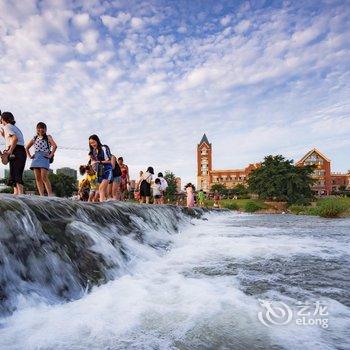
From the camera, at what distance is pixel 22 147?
702 centimetres

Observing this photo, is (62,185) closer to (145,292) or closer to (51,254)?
(51,254)

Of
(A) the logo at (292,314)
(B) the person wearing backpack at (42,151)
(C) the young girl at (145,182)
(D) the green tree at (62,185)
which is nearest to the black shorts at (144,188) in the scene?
(C) the young girl at (145,182)

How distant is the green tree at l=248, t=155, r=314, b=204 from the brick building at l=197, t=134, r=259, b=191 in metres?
52.3

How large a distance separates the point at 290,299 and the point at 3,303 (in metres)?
2.20

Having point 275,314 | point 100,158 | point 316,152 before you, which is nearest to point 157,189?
point 100,158

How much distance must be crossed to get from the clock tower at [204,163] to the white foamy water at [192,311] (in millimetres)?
110223

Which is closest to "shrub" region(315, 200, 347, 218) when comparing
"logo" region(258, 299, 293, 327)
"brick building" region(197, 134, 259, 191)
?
"logo" region(258, 299, 293, 327)

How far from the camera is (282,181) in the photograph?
4625 centimetres

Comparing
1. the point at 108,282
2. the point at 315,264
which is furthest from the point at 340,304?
the point at 108,282

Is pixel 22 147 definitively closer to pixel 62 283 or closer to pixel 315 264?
pixel 62 283

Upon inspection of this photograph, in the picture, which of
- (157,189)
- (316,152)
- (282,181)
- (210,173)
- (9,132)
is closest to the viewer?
(9,132)

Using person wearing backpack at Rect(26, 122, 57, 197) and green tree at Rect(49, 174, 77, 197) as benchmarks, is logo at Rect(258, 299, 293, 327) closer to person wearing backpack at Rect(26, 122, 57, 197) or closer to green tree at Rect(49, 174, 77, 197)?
person wearing backpack at Rect(26, 122, 57, 197)

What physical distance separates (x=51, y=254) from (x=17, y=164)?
12.6ft

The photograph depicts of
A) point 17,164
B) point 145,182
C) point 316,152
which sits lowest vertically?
point 145,182
